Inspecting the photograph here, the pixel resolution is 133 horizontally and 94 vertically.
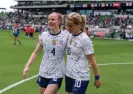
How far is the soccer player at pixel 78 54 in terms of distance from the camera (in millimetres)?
6148

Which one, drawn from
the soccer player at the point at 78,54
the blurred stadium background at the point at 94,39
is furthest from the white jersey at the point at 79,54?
the blurred stadium background at the point at 94,39

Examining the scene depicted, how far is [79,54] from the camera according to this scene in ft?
20.4

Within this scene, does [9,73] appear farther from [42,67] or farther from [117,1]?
[117,1]

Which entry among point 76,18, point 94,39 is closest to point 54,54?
point 76,18

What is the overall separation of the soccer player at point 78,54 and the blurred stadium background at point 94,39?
4.42m

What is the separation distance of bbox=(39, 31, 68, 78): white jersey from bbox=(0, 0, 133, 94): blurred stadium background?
12.9 ft

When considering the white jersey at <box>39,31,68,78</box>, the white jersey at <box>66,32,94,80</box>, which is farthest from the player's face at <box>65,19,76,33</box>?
the white jersey at <box>39,31,68,78</box>

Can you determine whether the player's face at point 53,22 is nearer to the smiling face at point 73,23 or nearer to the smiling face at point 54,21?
the smiling face at point 54,21

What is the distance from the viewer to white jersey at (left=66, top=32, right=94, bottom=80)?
6.16 metres

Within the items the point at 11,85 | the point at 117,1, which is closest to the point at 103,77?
the point at 11,85

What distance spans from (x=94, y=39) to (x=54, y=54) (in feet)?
136

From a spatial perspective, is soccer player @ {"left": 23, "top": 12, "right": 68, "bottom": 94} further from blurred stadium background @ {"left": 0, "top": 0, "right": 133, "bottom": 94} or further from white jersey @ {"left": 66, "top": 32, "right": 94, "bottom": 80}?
blurred stadium background @ {"left": 0, "top": 0, "right": 133, "bottom": 94}

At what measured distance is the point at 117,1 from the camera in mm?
67875

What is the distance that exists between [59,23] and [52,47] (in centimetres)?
44
